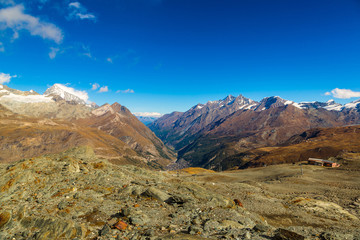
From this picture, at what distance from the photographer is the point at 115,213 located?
54.1 ft

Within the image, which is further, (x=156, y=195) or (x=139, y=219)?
(x=156, y=195)

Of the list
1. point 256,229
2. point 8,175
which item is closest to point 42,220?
point 8,175

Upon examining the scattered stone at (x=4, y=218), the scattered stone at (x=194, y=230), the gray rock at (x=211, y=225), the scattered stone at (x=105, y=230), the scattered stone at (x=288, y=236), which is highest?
the scattered stone at (x=4, y=218)

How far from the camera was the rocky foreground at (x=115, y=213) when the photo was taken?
12.9m

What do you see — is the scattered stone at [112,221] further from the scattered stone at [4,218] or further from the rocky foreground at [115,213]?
the scattered stone at [4,218]

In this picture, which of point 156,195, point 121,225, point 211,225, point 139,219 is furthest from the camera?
point 156,195

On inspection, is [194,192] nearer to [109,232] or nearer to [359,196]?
[109,232]

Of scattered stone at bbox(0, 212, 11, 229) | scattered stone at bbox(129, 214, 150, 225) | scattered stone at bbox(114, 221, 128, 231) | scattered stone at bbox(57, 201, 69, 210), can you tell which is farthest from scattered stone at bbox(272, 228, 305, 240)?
scattered stone at bbox(0, 212, 11, 229)

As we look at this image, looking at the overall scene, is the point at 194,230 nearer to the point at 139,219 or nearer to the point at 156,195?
the point at 139,219

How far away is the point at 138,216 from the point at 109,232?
319 cm

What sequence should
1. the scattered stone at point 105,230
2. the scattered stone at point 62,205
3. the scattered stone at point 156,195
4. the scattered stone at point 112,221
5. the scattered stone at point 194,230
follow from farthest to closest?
the scattered stone at point 156,195
the scattered stone at point 62,205
the scattered stone at point 112,221
the scattered stone at point 194,230
the scattered stone at point 105,230

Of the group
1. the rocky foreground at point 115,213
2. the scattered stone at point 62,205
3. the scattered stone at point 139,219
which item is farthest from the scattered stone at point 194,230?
the scattered stone at point 62,205

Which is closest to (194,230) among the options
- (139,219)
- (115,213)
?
(139,219)

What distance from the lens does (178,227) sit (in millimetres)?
15195
